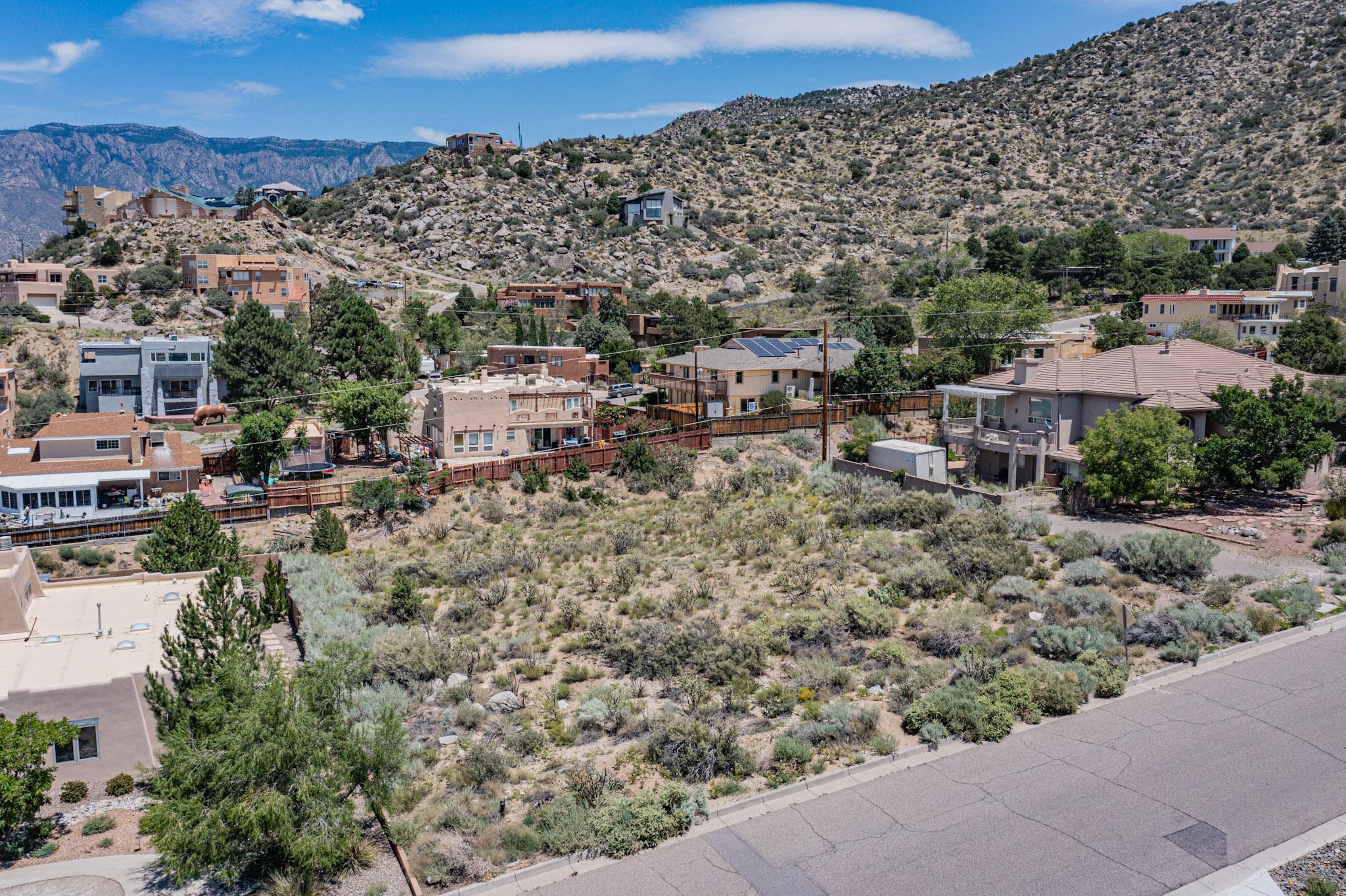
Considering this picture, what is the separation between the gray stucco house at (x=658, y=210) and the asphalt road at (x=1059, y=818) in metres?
98.5

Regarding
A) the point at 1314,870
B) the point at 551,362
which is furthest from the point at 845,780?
the point at 551,362

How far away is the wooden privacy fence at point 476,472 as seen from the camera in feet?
136

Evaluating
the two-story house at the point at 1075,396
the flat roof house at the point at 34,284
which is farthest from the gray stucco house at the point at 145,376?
the two-story house at the point at 1075,396

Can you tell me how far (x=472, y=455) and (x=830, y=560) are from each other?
82.9ft

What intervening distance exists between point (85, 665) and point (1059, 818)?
70.5 ft

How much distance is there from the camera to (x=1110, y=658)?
2034 centimetres

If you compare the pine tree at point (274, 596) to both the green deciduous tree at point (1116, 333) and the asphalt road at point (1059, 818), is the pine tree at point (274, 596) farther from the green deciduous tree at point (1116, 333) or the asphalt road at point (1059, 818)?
the green deciduous tree at point (1116, 333)

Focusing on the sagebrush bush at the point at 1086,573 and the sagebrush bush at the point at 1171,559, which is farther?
the sagebrush bush at the point at 1086,573

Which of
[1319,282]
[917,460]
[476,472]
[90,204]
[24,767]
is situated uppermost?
[90,204]

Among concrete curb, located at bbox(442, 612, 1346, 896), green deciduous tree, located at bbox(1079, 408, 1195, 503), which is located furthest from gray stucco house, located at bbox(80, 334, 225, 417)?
concrete curb, located at bbox(442, 612, 1346, 896)

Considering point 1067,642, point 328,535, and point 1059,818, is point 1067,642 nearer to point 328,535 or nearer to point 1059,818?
point 1059,818

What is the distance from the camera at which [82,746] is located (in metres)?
20.9

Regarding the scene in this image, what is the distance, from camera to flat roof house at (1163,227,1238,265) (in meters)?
85.9

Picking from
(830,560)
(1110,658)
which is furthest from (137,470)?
(1110,658)
